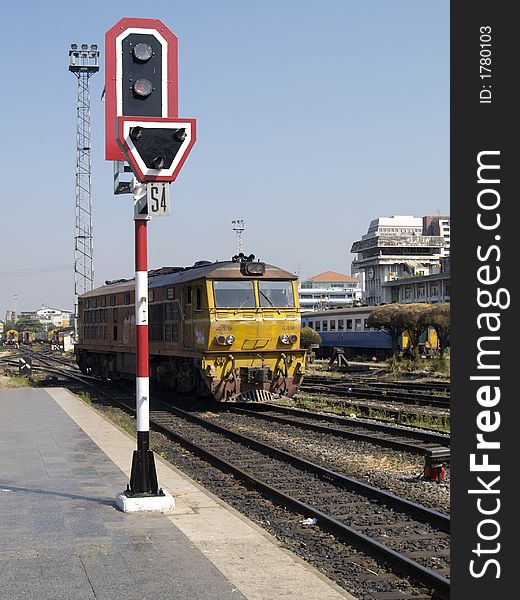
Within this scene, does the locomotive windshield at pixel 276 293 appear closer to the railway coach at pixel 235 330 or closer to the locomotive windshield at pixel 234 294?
the railway coach at pixel 235 330

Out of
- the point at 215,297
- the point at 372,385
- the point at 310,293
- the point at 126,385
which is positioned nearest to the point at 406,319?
the point at 372,385

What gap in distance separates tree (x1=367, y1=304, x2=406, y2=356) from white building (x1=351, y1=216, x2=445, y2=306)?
88.9m

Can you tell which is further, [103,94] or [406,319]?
[406,319]

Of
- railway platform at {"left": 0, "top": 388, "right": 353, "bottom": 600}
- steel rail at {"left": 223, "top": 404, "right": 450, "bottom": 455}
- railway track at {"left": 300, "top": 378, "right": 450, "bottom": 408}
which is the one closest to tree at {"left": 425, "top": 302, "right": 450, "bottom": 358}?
railway track at {"left": 300, "top": 378, "right": 450, "bottom": 408}

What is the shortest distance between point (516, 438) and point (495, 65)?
6.40ft

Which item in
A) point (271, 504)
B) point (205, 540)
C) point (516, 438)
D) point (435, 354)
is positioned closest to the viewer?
point (516, 438)

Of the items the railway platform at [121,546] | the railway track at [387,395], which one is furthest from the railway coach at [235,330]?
the railway platform at [121,546]

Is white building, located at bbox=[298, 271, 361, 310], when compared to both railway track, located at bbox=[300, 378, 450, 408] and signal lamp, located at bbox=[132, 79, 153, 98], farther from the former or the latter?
signal lamp, located at bbox=[132, 79, 153, 98]

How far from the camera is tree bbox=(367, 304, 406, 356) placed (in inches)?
1500

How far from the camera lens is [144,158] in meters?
8.23

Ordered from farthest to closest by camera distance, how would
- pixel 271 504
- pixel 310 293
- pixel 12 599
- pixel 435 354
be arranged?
pixel 310 293 → pixel 435 354 → pixel 271 504 → pixel 12 599

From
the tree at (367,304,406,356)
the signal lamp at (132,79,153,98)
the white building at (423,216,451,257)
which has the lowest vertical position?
the tree at (367,304,406,356)

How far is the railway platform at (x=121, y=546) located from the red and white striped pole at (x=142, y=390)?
36cm

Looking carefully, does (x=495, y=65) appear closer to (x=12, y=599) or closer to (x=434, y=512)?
(x=12, y=599)
